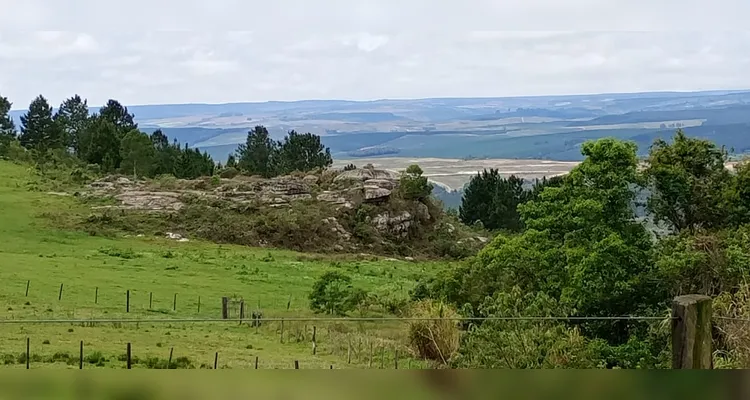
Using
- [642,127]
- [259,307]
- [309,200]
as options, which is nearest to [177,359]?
[259,307]

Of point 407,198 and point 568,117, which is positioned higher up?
point 568,117

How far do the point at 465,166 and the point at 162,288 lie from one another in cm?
304

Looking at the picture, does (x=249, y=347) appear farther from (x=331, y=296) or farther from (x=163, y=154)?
(x=163, y=154)

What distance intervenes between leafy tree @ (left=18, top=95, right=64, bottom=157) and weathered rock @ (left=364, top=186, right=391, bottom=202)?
9.52 metres

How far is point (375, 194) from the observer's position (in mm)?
11133

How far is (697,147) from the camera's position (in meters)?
6.35

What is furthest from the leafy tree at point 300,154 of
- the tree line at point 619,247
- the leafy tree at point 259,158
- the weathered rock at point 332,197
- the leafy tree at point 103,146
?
the tree line at point 619,247

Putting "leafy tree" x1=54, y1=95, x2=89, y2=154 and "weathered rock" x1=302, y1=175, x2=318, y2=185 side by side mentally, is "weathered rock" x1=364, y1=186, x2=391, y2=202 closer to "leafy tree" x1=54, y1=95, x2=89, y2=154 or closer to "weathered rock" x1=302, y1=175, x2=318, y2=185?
"weathered rock" x1=302, y1=175, x2=318, y2=185

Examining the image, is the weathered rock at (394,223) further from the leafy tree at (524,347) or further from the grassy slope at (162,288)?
the leafy tree at (524,347)

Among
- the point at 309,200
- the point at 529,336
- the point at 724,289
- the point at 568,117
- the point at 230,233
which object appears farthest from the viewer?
the point at 309,200

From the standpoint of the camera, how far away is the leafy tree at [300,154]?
1508cm

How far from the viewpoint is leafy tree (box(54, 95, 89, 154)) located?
21297 mm

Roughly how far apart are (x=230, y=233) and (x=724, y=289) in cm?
561

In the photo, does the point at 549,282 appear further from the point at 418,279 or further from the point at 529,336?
the point at 529,336
